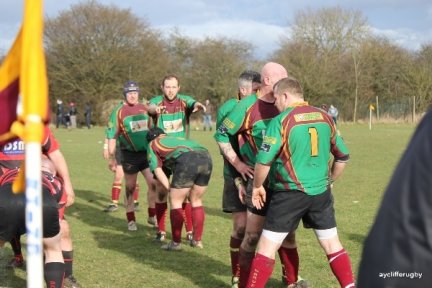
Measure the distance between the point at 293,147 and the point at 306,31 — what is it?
142 ft

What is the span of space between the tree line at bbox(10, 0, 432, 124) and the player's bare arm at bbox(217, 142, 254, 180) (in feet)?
124

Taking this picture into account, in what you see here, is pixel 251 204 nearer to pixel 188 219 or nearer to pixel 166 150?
pixel 166 150

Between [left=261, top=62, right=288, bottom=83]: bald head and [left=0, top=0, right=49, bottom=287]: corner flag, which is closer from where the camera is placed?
[left=0, top=0, right=49, bottom=287]: corner flag

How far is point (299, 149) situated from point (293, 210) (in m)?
0.48

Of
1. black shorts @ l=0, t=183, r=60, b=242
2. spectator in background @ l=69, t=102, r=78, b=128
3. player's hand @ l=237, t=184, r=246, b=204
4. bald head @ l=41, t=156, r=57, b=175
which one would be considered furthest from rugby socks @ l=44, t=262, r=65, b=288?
spectator in background @ l=69, t=102, r=78, b=128

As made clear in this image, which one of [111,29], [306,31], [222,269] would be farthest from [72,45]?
[222,269]

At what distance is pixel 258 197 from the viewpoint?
4758 millimetres

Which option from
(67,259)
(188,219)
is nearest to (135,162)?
(188,219)

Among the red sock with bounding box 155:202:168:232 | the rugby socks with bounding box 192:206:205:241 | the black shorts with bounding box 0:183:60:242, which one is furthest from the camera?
the red sock with bounding box 155:202:168:232

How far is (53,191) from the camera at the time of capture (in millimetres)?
4445

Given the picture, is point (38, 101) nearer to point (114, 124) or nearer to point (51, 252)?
point (51, 252)

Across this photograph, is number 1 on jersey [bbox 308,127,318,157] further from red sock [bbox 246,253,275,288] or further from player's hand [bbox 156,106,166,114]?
player's hand [bbox 156,106,166,114]

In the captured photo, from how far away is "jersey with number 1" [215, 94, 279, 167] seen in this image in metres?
5.27

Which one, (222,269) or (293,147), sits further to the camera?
(222,269)
